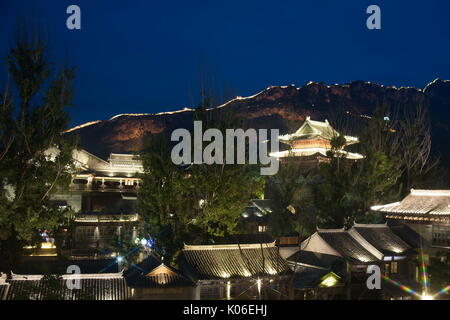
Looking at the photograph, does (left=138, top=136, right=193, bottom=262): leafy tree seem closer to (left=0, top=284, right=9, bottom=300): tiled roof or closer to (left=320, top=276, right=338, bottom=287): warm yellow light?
(left=320, top=276, right=338, bottom=287): warm yellow light

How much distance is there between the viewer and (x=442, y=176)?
38.7m

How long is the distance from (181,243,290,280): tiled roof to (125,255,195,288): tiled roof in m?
0.74

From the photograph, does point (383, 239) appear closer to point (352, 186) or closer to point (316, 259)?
point (316, 259)

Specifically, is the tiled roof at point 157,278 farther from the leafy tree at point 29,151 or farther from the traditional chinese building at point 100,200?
the traditional chinese building at point 100,200

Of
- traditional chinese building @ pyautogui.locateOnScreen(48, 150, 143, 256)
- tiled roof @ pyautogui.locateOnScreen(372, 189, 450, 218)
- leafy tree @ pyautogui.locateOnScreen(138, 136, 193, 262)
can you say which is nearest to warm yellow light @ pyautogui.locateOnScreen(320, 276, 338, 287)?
tiled roof @ pyautogui.locateOnScreen(372, 189, 450, 218)

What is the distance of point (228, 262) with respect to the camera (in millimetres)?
16297

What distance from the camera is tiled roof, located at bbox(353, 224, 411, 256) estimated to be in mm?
18812

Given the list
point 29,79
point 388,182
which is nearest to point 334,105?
point 388,182

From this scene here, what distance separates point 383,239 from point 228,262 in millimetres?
7669

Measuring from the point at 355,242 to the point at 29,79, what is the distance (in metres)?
14.5

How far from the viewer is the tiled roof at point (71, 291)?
43.7ft

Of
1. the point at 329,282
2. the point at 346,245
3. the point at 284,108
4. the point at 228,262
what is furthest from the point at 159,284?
the point at 284,108

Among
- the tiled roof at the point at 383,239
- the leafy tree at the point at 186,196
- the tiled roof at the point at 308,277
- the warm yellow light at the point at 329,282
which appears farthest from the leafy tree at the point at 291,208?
the warm yellow light at the point at 329,282
